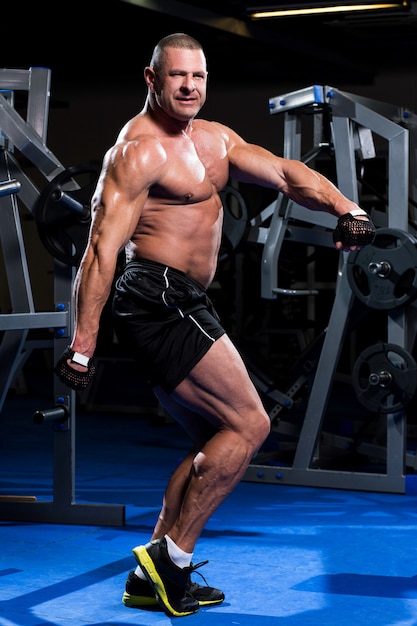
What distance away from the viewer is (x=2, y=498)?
387 centimetres

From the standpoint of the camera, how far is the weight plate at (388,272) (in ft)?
13.8

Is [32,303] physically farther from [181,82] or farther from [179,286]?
[181,82]

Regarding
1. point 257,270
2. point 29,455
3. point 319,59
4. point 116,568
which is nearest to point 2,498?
point 116,568

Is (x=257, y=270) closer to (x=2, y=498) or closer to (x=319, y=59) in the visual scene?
(x=319, y=59)

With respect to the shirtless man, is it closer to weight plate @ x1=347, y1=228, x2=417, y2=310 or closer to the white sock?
the white sock

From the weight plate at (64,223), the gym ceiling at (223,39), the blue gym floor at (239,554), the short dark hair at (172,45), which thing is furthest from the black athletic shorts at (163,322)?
the gym ceiling at (223,39)

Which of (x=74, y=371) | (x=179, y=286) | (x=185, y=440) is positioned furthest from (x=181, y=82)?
(x=185, y=440)

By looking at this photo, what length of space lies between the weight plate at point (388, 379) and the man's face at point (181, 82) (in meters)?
1.97

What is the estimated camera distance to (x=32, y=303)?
12.1 ft

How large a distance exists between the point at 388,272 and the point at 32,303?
154cm

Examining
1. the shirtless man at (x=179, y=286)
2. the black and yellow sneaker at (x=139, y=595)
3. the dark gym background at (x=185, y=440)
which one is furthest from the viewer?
the dark gym background at (x=185, y=440)

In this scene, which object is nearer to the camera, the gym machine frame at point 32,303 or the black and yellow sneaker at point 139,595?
the black and yellow sneaker at point 139,595

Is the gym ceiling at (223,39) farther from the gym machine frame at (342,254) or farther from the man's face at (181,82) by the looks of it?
the man's face at (181,82)

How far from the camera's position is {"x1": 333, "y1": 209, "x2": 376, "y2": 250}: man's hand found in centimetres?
257
